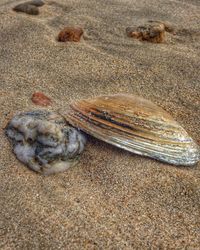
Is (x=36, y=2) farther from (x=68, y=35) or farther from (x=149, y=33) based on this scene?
(x=149, y=33)

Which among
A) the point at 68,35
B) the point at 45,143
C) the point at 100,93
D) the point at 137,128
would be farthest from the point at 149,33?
the point at 45,143

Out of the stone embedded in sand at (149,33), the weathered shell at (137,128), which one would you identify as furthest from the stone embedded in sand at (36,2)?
the weathered shell at (137,128)

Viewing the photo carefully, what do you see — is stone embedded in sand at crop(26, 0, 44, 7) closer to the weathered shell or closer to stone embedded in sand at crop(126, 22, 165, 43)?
stone embedded in sand at crop(126, 22, 165, 43)

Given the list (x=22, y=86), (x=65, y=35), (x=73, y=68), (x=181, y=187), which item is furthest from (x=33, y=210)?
(x=65, y=35)

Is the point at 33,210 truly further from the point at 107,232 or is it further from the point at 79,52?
the point at 79,52

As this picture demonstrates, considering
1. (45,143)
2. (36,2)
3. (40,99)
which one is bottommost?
(40,99)

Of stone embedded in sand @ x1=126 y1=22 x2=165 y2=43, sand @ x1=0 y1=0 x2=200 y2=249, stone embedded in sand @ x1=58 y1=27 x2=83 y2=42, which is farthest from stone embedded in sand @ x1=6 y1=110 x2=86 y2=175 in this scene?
stone embedded in sand @ x1=126 y1=22 x2=165 y2=43
